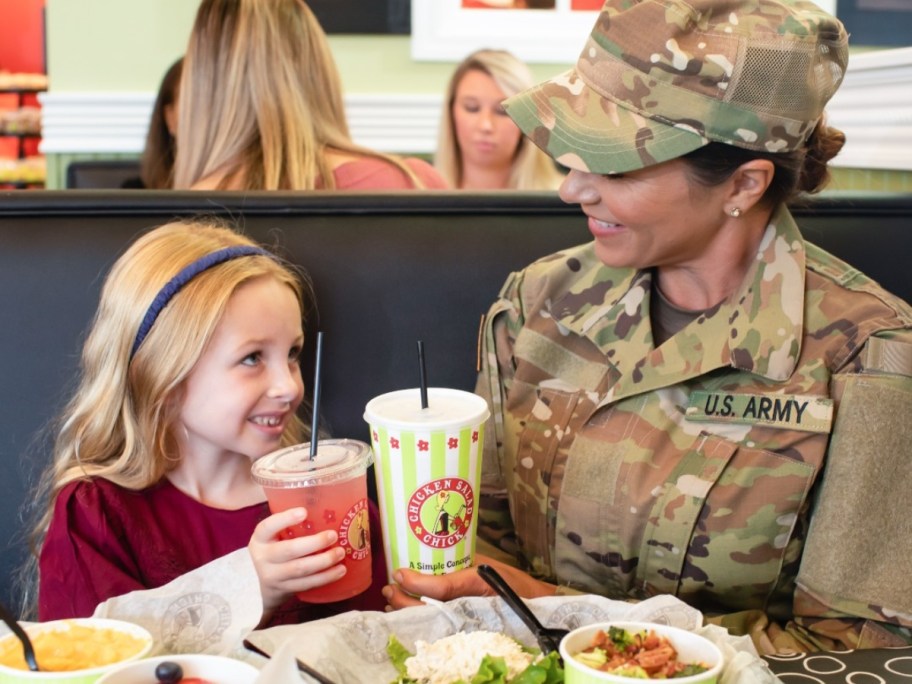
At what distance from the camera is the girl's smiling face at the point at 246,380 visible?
166 cm

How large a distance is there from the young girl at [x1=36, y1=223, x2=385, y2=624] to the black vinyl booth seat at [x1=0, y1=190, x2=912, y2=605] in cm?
13

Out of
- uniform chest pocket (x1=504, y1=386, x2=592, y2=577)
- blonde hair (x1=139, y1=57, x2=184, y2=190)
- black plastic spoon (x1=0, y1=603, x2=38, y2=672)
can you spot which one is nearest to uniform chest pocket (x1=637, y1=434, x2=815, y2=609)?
uniform chest pocket (x1=504, y1=386, x2=592, y2=577)

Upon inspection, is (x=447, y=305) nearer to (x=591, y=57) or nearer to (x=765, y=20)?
(x=591, y=57)

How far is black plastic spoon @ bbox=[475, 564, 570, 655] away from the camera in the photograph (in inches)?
46.1

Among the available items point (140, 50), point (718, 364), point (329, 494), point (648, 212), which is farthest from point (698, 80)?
point (140, 50)

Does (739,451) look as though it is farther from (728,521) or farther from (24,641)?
(24,641)

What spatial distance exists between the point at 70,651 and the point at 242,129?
1657 mm

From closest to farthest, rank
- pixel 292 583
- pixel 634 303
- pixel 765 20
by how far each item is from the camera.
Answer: pixel 292 583 → pixel 765 20 → pixel 634 303

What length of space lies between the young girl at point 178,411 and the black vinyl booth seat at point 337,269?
5.2 inches

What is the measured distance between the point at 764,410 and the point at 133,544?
0.93 m

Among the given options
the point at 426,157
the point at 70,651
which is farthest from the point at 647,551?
the point at 426,157

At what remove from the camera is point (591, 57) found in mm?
1643

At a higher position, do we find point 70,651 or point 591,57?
point 591,57

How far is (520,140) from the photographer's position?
171 inches
